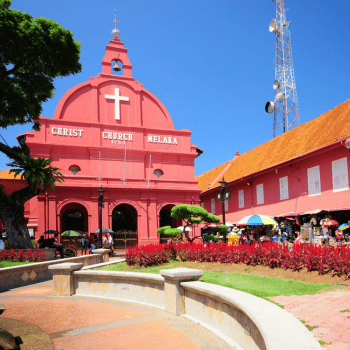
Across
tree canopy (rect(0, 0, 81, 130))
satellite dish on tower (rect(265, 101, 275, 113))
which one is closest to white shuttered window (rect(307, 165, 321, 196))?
tree canopy (rect(0, 0, 81, 130))

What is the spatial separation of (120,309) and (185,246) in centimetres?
499

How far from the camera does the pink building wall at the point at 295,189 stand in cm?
1764

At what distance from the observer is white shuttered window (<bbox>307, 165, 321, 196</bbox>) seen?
18.9 meters

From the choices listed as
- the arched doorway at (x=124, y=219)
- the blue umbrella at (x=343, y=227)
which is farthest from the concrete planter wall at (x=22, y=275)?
the arched doorway at (x=124, y=219)

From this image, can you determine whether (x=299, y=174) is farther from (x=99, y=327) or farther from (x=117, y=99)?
(x=99, y=327)

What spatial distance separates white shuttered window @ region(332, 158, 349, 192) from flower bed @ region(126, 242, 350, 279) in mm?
9199

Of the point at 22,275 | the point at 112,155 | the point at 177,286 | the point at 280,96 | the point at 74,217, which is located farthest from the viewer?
the point at 280,96

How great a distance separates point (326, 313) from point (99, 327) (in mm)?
3289

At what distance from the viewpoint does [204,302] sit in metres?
5.25

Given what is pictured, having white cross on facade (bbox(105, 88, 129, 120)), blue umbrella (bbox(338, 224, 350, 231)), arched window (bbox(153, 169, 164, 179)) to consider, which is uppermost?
white cross on facade (bbox(105, 88, 129, 120))

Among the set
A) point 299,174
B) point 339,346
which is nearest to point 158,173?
point 299,174

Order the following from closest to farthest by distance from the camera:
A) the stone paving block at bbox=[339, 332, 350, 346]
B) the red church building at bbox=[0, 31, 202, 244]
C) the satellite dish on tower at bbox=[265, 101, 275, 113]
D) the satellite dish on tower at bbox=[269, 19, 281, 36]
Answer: the stone paving block at bbox=[339, 332, 350, 346], the red church building at bbox=[0, 31, 202, 244], the satellite dish on tower at bbox=[265, 101, 275, 113], the satellite dish on tower at bbox=[269, 19, 281, 36]

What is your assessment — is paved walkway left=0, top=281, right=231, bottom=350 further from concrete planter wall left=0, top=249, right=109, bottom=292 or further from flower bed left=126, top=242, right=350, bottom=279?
flower bed left=126, top=242, right=350, bottom=279

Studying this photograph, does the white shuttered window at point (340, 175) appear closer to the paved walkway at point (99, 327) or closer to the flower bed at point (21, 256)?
the paved walkway at point (99, 327)
